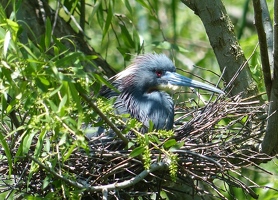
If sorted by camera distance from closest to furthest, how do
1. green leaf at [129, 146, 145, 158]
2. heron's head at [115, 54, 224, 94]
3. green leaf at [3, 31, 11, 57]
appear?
green leaf at [3, 31, 11, 57], green leaf at [129, 146, 145, 158], heron's head at [115, 54, 224, 94]

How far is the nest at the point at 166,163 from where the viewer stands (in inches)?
150

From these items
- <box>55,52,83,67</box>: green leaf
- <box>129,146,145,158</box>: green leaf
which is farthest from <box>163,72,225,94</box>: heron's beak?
<box>55,52,83,67</box>: green leaf

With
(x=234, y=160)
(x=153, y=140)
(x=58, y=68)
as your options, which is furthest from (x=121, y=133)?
(x=234, y=160)

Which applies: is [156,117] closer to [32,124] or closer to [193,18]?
[32,124]

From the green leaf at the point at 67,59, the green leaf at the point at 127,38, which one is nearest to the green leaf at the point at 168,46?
the green leaf at the point at 127,38

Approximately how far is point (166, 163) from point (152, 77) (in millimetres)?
1463

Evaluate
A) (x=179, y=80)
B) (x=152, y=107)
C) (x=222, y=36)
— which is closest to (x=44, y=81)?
(x=222, y=36)

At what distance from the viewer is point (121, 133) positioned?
344 cm

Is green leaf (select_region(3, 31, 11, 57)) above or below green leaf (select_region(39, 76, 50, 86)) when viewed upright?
above

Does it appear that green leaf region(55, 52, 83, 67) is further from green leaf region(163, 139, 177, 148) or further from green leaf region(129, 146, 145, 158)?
green leaf region(163, 139, 177, 148)

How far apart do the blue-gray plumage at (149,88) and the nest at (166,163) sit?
0.36m

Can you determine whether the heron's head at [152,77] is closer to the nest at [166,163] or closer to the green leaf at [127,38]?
the green leaf at [127,38]

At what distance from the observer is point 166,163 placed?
12.2ft

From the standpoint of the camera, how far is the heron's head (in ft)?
16.5
